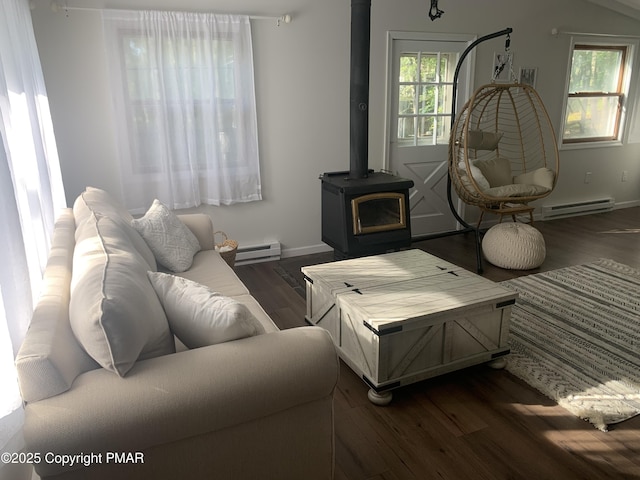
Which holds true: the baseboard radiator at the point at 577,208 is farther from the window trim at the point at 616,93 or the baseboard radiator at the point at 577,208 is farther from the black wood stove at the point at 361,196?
the black wood stove at the point at 361,196

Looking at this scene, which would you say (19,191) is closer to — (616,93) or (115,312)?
(115,312)

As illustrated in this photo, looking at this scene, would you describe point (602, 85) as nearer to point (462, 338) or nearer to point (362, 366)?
point (462, 338)

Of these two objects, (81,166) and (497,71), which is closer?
(81,166)

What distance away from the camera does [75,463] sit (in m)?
1.12

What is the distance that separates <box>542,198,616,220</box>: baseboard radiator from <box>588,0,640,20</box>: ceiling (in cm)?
205

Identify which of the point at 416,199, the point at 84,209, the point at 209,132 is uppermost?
the point at 209,132

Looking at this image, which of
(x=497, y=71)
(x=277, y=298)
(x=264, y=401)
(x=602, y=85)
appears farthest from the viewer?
(x=602, y=85)

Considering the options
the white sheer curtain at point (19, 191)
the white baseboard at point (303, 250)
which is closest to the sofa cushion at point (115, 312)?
the white sheer curtain at point (19, 191)

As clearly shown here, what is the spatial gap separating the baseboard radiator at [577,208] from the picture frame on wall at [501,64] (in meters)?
1.55

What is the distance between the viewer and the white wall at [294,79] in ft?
10.8

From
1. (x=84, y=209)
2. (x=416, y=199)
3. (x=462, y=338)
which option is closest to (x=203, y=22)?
(x=84, y=209)

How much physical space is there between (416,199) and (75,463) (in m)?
4.05

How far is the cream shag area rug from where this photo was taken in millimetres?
2176

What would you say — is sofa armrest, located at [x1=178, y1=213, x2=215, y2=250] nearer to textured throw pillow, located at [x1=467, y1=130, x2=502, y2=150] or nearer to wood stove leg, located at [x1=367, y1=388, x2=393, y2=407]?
wood stove leg, located at [x1=367, y1=388, x2=393, y2=407]
